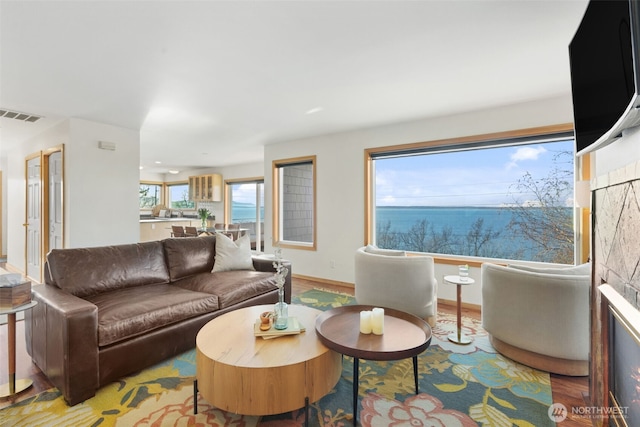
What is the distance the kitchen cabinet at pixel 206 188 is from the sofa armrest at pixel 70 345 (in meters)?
6.55

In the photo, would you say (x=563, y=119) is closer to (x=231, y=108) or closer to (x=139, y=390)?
(x=231, y=108)

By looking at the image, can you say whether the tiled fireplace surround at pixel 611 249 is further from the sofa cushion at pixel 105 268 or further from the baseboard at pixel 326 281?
the sofa cushion at pixel 105 268

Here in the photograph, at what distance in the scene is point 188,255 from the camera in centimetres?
339

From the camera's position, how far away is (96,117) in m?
4.05

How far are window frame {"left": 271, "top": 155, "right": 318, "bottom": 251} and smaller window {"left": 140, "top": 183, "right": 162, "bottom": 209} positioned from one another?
6619 millimetres

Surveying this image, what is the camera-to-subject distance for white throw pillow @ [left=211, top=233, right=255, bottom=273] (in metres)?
3.55

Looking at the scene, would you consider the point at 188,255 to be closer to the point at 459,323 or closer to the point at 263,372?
the point at 263,372

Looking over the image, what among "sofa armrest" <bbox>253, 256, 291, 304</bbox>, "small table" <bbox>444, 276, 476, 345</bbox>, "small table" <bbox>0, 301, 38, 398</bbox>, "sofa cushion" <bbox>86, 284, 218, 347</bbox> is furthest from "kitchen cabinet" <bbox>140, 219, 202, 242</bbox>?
"small table" <bbox>444, 276, 476, 345</bbox>

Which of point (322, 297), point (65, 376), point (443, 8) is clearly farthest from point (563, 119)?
point (65, 376)

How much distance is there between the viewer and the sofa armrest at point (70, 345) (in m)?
1.84

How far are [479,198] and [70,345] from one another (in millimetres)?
4380

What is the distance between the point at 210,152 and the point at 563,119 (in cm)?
600

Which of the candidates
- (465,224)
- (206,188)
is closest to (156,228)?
(206,188)

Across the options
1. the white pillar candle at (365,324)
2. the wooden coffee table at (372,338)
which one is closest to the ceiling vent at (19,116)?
the wooden coffee table at (372,338)
